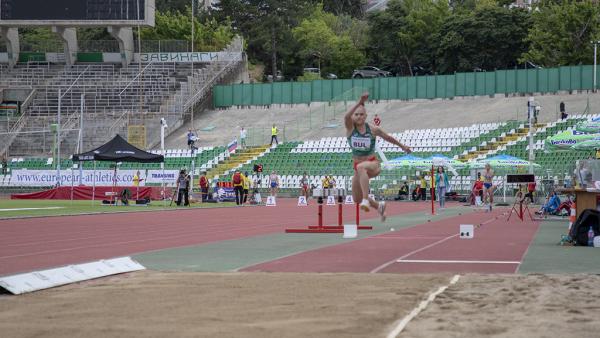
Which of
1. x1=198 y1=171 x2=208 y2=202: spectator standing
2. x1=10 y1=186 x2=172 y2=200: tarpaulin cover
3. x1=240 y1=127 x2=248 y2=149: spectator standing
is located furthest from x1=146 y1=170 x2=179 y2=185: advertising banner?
x1=198 y1=171 x2=208 y2=202: spectator standing

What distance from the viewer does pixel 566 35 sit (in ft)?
265

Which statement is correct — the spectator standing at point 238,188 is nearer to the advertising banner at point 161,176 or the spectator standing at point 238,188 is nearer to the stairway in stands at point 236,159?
the advertising banner at point 161,176

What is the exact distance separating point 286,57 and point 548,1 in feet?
91.2

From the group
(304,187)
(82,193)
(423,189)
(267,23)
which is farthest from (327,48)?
(82,193)

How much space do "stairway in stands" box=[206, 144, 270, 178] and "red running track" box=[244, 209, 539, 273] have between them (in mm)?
39764

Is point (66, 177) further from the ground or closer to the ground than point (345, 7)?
closer to the ground

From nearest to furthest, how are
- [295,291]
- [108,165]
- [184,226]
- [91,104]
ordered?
1. [295,291]
2. [184,226]
3. [108,165]
4. [91,104]

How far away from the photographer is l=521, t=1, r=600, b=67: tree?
263 ft

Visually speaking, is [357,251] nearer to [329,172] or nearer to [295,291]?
[295,291]

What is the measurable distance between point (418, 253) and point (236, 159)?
48319 mm

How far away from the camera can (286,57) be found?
104 meters

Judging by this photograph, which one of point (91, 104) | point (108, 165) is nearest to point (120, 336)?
point (108, 165)

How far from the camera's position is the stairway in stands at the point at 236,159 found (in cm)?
6194

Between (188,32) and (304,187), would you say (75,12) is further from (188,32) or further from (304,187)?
(188,32)
